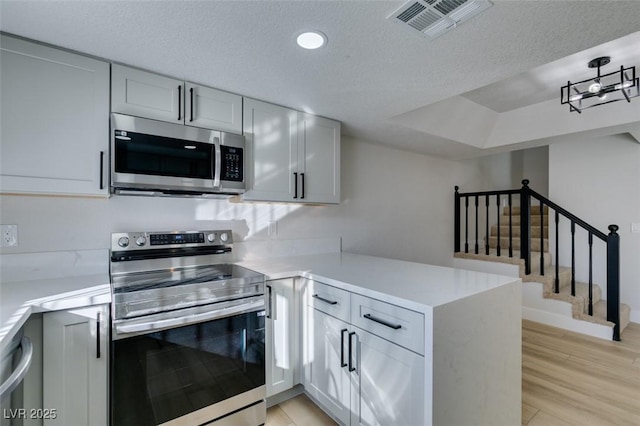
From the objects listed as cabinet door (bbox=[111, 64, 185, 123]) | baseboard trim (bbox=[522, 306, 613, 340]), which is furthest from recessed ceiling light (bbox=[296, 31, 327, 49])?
baseboard trim (bbox=[522, 306, 613, 340])

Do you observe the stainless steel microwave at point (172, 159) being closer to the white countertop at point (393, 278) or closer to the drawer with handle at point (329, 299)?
the white countertop at point (393, 278)

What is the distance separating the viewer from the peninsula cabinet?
2188 millimetres

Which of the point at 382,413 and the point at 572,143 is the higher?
the point at 572,143

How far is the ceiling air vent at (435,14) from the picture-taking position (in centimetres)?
123

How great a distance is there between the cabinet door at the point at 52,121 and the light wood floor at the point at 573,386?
186cm

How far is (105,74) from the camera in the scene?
1.67 metres

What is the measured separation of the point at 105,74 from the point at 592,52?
3324 millimetres

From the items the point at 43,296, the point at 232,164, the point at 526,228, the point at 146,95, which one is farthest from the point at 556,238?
the point at 43,296

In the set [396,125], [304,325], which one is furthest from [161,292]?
[396,125]

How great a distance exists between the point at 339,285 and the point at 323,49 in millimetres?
1286

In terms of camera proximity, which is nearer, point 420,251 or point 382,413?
point 382,413

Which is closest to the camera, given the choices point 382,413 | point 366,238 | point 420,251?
point 382,413

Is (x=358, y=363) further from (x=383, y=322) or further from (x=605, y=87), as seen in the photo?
(x=605, y=87)

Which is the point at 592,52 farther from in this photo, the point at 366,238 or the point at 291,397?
the point at 291,397
